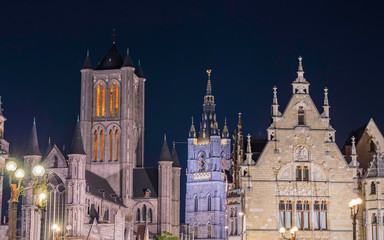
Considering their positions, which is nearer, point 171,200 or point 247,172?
point 247,172

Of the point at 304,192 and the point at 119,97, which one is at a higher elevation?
the point at 119,97

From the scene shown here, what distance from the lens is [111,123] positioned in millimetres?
114188

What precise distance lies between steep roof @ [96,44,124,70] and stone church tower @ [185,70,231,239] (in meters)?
49.9

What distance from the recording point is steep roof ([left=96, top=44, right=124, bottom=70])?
118125 mm

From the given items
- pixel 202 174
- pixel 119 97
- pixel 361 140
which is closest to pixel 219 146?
pixel 202 174

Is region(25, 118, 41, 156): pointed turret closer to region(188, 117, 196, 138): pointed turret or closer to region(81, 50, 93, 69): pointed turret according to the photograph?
region(81, 50, 93, 69): pointed turret

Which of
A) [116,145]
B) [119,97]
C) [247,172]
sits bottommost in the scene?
[247,172]

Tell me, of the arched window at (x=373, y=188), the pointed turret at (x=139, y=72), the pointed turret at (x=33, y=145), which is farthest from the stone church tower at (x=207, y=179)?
the arched window at (x=373, y=188)

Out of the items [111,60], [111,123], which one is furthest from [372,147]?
[111,60]

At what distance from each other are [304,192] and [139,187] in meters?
55.8

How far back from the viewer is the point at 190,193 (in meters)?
170

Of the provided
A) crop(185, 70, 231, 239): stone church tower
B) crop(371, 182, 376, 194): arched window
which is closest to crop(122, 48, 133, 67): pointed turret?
crop(185, 70, 231, 239): stone church tower

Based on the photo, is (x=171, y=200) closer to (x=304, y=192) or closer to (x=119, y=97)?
(x=119, y=97)

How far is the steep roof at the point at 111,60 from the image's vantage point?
4651 inches
